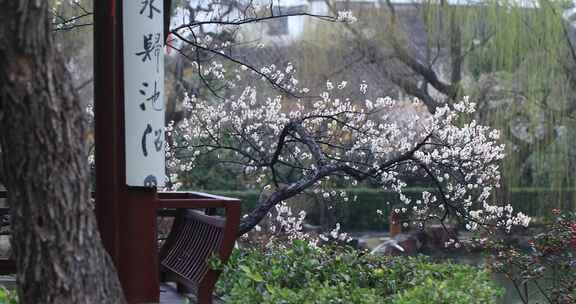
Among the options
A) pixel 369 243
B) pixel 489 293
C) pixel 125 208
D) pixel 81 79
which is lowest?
pixel 369 243

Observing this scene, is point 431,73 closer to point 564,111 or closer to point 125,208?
point 564,111

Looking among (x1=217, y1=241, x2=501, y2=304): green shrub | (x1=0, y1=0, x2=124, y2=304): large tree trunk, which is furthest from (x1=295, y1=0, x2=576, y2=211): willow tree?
(x1=0, y1=0, x2=124, y2=304): large tree trunk

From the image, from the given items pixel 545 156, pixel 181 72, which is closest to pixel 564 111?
pixel 545 156

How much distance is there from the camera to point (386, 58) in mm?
18266

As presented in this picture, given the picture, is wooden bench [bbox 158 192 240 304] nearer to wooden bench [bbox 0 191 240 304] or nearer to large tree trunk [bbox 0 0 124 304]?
wooden bench [bbox 0 191 240 304]

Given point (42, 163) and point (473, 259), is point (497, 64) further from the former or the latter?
point (42, 163)

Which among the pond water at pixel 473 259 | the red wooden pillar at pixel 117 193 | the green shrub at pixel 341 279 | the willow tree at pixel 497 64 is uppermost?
the willow tree at pixel 497 64

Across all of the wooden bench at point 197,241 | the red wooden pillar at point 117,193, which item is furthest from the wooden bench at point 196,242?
the red wooden pillar at point 117,193

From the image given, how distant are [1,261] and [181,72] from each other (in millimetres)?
12655

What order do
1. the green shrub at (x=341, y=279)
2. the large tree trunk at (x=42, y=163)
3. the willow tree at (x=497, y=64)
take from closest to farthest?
the large tree trunk at (x=42, y=163)
the green shrub at (x=341, y=279)
the willow tree at (x=497, y=64)

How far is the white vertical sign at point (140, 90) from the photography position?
4.54 m

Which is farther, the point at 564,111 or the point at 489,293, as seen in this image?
the point at 564,111

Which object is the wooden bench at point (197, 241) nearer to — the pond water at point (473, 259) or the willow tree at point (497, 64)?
the pond water at point (473, 259)

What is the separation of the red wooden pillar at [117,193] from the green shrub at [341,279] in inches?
19.3
